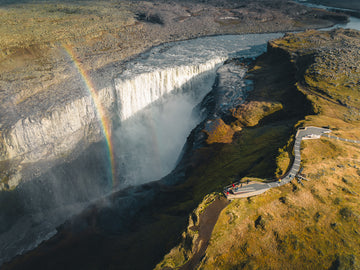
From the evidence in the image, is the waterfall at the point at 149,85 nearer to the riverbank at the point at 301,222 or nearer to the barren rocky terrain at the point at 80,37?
the barren rocky terrain at the point at 80,37

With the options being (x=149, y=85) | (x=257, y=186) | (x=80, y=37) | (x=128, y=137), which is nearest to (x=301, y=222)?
(x=257, y=186)

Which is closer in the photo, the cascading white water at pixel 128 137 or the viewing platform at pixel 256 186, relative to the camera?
the viewing platform at pixel 256 186

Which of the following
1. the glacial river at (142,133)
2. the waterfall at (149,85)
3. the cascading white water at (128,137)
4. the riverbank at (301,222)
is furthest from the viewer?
the waterfall at (149,85)

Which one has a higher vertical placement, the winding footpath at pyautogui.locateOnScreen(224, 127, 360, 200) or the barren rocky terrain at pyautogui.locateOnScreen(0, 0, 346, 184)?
the barren rocky terrain at pyautogui.locateOnScreen(0, 0, 346, 184)

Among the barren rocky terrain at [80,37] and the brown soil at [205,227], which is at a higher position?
the barren rocky terrain at [80,37]

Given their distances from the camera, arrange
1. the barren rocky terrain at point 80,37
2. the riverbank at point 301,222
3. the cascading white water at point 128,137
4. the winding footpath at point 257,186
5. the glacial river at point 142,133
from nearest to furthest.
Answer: the riverbank at point 301,222
the winding footpath at point 257,186
the glacial river at point 142,133
the cascading white water at point 128,137
the barren rocky terrain at point 80,37

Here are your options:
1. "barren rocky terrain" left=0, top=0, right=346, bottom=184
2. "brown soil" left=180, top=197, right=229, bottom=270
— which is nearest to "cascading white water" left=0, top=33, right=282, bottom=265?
"barren rocky terrain" left=0, top=0, right=346, bottom=184

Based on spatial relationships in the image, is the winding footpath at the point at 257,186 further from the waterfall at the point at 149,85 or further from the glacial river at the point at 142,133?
the waterfall at the point at 149,85

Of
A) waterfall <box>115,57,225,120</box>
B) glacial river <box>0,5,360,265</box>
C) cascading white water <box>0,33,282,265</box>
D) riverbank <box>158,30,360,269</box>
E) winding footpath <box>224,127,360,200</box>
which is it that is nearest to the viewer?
riverbank <box>158,30,360,269</box>

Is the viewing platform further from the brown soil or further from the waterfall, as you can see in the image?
the waterfall

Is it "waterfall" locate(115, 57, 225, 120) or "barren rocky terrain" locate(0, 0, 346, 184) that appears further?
"waterfall" locate(115, 57, 225, 120)

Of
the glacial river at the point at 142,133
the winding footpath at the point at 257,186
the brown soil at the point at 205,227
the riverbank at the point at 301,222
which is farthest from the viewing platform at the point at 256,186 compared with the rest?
the glacial river at the point at 142,133

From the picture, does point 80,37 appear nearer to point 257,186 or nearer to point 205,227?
point 257,186

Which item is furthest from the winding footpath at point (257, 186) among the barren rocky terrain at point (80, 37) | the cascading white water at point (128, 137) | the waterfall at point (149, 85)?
the waterfall at point (149, 85)
